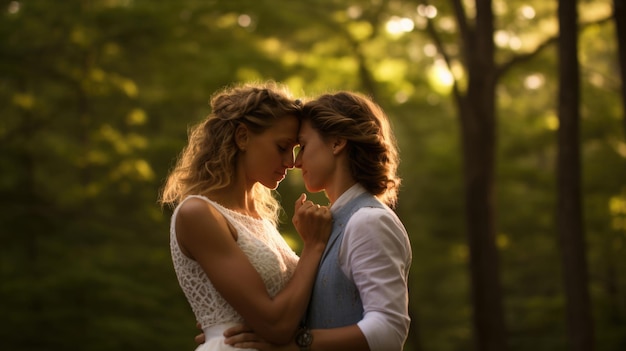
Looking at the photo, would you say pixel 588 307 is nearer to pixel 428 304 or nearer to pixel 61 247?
pixel 61 247

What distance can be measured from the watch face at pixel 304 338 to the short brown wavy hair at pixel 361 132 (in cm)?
65

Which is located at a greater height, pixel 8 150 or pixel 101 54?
pixel 101 54

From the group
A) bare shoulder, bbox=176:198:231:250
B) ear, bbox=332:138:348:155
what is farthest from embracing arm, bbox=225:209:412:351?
bare shoulder, bbox=176:198:231:250

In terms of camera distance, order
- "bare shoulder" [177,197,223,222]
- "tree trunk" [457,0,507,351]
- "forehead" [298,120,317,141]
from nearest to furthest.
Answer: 1. "bare shoulder" [177,197,223,222]
2. "forehead" [298,120,317,141]
3. "tree trunk" [457,0,507,351]

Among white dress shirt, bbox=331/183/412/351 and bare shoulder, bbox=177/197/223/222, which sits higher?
bare shoulder, bbox=177/197/223/222

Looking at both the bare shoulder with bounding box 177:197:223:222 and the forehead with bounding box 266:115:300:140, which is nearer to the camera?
the bare shoulder with bounding box 177:197:223:222

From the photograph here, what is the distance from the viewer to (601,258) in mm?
19031

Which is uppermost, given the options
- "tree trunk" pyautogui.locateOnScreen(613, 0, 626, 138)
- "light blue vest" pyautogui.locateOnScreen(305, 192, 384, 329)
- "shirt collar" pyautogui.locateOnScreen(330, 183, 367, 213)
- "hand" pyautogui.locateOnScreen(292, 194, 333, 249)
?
"tree trunk" pyautogui.locateOnScreen(613, 0, 626, 138)

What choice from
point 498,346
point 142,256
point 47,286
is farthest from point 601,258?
point 47,286

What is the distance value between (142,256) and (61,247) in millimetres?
1229

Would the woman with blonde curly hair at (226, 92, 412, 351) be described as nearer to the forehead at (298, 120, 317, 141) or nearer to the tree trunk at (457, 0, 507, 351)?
the forehead at (298, 120, 317, 141)

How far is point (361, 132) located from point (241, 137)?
56cm

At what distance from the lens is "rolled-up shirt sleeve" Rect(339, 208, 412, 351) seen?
126 inches

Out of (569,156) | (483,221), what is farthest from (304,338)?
(483,221)
